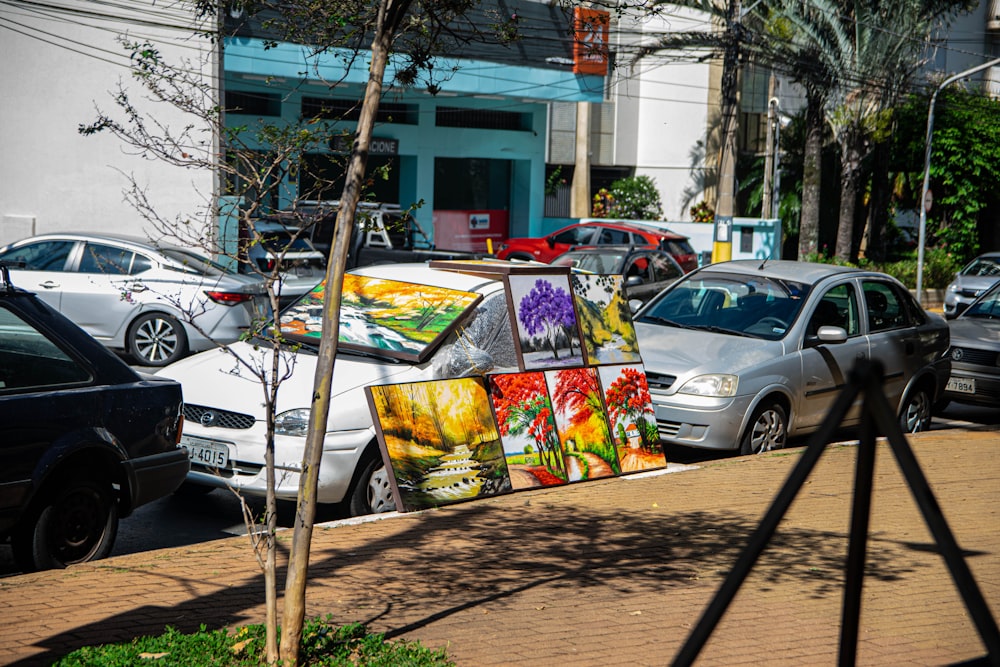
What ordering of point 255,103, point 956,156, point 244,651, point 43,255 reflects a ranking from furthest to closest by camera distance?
point 956,156, point 255,103, point 43,255, point 244,651

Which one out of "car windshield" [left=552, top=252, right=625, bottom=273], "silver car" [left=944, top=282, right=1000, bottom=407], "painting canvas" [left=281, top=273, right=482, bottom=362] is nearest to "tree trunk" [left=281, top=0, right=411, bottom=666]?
"painting canvas" [left=281, top=273, right=482, bottom=362]

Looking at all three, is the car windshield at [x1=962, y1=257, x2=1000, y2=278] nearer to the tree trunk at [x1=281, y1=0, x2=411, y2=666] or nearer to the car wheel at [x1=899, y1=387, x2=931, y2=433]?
the car wheel at [x1=899, y1=387, x2=931, y2=433]

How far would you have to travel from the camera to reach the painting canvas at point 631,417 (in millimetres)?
8953

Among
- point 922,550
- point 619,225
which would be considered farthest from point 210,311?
point 619,225

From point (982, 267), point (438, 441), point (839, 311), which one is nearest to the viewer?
point (438, 441)

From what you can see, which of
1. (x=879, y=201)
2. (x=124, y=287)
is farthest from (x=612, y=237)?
(x=124, y=287)

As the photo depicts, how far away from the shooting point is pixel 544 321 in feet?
28.3

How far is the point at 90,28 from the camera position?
723 inches

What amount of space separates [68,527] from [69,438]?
0.55 meters

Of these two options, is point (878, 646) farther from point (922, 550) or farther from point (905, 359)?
point (905, 359)

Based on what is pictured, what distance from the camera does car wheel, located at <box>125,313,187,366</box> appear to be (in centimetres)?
1396

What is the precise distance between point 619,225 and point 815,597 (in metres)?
22.2

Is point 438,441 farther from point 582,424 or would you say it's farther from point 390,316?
point 582,424

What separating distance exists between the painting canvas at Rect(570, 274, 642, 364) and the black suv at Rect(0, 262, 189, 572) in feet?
11.7
